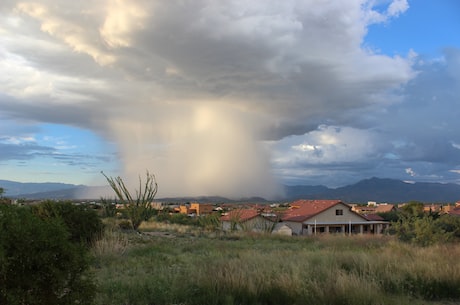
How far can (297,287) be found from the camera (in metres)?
8.12

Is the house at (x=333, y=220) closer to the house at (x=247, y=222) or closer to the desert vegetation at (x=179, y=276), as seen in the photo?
the house at (x=247, y=222)

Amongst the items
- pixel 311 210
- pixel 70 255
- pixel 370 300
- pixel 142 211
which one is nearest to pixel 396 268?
pixel 370 300

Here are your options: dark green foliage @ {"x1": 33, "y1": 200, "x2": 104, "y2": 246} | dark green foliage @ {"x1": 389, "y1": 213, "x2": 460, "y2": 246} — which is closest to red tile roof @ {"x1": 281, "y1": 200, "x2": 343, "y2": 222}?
dark green foliage @ {"x1": 389, "y1": 213, "x2": 460, "y2": 246}

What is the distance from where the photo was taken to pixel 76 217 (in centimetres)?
1650

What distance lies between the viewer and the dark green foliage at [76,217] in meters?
16.1

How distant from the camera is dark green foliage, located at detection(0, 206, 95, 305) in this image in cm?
459

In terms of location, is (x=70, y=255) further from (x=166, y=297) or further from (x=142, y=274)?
(x=142, y=274)

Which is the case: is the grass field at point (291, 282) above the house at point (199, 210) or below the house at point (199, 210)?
above

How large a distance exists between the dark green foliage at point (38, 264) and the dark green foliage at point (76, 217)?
11.5 meters

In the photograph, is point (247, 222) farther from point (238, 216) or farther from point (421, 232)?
point (421, 232)

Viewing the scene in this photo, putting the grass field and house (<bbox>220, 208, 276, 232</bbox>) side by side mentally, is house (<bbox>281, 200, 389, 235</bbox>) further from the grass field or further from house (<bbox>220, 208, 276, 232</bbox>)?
the grass field

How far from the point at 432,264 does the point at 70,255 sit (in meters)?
8.80

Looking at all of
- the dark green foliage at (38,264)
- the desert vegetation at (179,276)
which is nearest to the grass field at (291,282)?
the desert vegetation at (179,276)

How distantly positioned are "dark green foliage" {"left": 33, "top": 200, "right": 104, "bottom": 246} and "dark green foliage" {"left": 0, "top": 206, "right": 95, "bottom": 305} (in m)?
11.5
